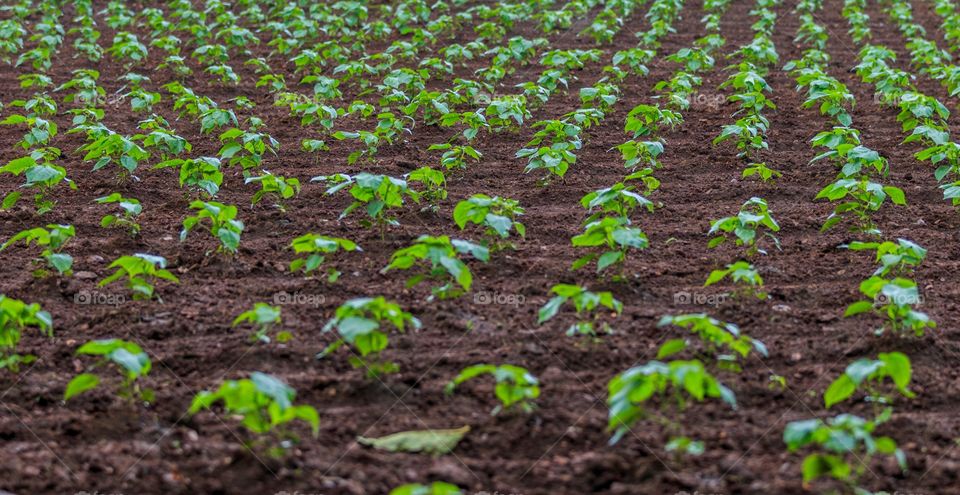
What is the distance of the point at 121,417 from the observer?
9.77ft

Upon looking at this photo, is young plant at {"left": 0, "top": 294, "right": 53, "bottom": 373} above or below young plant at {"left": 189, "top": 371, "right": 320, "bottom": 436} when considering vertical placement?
below

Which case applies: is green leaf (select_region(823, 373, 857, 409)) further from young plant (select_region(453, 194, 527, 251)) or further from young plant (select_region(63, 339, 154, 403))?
young plant (select_region(63, 339, 154, 403))

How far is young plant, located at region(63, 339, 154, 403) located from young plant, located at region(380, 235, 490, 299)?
3.16ft

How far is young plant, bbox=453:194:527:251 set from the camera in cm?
387

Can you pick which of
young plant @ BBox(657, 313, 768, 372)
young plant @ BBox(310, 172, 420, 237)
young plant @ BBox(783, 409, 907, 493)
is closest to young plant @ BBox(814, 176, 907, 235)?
young plant @ BBox(657, 313, 768, 372)

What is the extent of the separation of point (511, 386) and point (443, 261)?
63 cm

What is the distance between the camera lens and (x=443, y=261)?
3.37 m

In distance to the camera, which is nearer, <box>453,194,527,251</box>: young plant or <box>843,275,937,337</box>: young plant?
<box>843,275,937,337</box>: young plant

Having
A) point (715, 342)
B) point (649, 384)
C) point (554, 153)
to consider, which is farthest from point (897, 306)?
point (554, 153)

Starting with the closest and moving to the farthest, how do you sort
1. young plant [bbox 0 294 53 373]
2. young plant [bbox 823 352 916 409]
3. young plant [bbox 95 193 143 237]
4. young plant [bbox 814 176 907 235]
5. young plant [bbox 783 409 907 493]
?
1. young plant [bbox 783 409 907 493]
2. young plant [bbox 823 352 916 409]
3. young plant [bbox 0 294 53 373]
4. young plant [bbox 95 193 143 237]
5. young plant [bbox 814 176 907 235]

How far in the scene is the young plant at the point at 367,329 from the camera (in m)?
2.92

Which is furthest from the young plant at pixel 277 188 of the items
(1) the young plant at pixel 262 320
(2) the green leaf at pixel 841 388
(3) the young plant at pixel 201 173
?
(2) the green leaf at pixel 841 388

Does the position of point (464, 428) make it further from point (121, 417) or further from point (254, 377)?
point (121, 417)

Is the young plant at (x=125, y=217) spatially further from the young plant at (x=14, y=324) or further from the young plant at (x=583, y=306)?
the young plant at (x=583, y=306)
